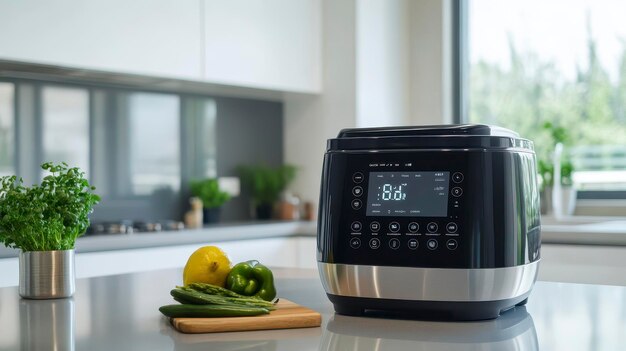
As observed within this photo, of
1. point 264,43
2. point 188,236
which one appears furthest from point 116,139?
point 264,43

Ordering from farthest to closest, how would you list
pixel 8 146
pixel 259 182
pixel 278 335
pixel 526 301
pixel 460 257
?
pixel 259 182 < pixel 8 146 < pixel 526 301 < pixel 460 257 < pixel 278 335

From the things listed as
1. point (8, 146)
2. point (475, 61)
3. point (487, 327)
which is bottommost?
point (487, 327)

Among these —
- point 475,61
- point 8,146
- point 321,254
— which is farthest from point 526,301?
point 475,61

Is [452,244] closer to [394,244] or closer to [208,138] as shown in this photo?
[394,244]

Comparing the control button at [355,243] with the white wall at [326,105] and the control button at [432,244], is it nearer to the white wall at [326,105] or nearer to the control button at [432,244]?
the control button at [432,244]

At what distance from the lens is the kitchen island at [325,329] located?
0.99m

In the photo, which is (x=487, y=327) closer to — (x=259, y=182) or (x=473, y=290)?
(x=473, y=290)

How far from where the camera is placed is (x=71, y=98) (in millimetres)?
3346

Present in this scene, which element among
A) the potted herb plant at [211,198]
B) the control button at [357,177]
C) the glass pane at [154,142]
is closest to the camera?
the control button at [357,177]

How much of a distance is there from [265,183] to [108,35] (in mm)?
1216

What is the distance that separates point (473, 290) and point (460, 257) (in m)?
0.05

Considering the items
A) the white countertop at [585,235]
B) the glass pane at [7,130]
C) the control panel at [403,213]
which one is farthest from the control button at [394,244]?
the glass pane at [7,130]

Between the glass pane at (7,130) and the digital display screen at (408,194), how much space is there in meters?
2.26

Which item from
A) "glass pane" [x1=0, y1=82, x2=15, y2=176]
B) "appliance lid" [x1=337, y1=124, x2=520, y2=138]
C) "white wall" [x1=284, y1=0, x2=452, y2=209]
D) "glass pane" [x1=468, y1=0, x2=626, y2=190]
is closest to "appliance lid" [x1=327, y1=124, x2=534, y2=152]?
"appliance lid" [x1=337, y1=124, x2=520, y2=138]
